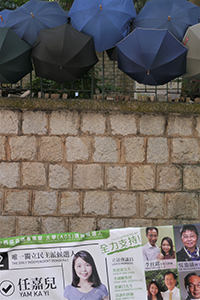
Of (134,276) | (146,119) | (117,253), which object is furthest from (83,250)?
(146,119)

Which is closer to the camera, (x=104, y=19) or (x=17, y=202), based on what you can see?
(x=104, y=19)

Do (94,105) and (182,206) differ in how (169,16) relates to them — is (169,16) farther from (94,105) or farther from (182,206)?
(182,206)

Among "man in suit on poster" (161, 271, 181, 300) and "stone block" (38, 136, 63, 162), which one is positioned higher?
"stone block" (38, 136, 63, 162)

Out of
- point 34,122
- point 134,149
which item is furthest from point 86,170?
point 34,122

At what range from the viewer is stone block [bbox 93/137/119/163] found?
15.2 ft

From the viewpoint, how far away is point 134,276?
2912 millimetres

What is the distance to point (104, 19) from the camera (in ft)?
14.2

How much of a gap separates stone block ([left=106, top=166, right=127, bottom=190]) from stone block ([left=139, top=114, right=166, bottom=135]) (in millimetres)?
656

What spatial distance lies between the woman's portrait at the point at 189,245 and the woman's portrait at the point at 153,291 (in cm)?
34

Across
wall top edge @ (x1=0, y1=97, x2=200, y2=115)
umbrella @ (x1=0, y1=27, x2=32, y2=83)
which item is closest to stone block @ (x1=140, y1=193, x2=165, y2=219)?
wall top edge @ (x1=0, y1=97, x2=200, y2=115)

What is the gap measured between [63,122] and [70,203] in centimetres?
123

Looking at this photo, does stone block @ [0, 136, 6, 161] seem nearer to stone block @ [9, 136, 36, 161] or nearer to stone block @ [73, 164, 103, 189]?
stone block @ [9, 136, 36, 161]

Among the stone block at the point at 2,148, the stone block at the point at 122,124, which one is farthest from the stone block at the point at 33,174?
the stone block at the point at 122,124

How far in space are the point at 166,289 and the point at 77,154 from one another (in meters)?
2.35
